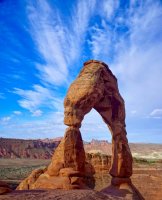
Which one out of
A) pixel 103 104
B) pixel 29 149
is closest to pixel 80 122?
pixel 103 104

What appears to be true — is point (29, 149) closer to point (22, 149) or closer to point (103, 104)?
point (22, 149)

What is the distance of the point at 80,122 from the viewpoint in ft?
52.0

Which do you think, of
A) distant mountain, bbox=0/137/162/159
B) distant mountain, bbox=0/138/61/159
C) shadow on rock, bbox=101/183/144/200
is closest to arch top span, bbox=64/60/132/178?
shadow on rock, bbox=101/183/144/200

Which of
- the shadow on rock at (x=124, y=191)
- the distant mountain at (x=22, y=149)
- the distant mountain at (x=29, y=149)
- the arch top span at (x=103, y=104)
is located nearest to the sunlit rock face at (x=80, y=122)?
the arch top span at (x=103, y=104)

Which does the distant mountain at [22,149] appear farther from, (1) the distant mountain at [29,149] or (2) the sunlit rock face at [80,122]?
(2) the sunlit rock face at [80,122]

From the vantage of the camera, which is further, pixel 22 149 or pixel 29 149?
pixel 29 149

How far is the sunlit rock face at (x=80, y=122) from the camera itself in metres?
15.1

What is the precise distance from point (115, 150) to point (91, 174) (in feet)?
26.4

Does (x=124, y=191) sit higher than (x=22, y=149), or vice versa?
(x=22, y=149)

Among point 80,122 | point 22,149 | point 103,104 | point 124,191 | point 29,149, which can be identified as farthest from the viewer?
point 29,149

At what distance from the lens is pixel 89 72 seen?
57.1 feet

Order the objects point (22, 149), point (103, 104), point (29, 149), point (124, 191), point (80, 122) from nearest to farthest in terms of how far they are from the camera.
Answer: point (80, 122) → point (124, 191) → point (103, 104) → point (22, 149) → point (29, 149)

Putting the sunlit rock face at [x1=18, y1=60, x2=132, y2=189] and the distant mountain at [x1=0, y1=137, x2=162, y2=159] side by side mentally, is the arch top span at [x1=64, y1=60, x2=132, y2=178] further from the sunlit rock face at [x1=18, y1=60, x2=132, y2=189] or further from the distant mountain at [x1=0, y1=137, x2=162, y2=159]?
the distant mountain at [x1=0, y1=137, x2=162, y2=159]

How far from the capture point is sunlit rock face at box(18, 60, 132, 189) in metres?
15.1
